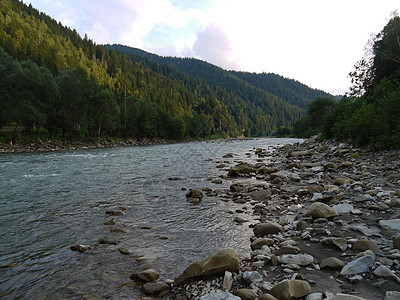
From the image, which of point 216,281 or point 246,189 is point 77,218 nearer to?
point 216,281

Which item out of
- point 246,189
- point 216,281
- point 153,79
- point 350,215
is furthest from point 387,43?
point 153,79

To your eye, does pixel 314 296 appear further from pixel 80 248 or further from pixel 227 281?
pixel 80 248

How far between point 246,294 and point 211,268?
961 millimetres

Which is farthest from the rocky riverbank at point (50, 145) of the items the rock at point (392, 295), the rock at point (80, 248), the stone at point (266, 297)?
the rock at point (392, 295)

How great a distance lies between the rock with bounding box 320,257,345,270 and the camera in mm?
3865

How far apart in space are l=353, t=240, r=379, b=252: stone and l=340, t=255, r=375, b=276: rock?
0.64 meters

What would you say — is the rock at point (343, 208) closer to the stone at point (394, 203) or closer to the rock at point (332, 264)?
the stone at point (394, 203)

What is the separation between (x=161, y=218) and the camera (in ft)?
26.4

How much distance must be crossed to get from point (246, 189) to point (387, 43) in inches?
1257

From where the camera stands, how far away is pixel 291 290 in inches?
124

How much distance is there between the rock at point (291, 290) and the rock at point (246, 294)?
284 mm

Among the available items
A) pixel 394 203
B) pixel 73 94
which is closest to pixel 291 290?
pixel 394 203

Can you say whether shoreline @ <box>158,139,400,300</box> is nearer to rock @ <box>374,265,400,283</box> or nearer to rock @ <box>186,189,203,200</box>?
rock @ <box>374,265,400,283</box>

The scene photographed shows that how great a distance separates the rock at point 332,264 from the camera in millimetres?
3865
